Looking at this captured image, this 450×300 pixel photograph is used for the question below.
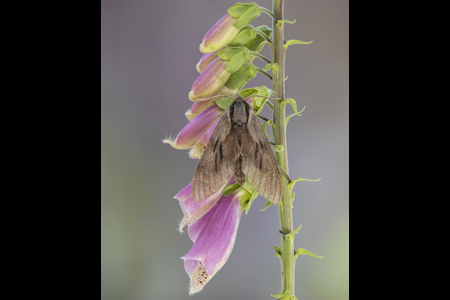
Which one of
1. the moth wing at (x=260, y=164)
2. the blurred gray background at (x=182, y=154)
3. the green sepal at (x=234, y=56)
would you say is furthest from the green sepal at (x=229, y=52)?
the blurred gray background at (x=182, y=154)

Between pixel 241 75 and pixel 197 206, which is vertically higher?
pixel 241 75

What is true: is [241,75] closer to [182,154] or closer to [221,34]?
[221,34]

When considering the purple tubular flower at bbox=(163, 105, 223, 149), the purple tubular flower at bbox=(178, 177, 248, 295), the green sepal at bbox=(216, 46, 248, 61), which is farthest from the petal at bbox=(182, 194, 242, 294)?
the green sepal at bbox=(216, 46, 248, 61)

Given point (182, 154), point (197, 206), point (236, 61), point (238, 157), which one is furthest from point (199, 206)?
point (182, 154)

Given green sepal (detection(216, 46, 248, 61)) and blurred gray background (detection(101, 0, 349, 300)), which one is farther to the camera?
blurred gray background (detection(101, 0, 349, 300))

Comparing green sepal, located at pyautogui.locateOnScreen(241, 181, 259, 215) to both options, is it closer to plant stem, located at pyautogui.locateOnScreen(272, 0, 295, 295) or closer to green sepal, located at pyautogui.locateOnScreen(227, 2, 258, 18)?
plant stem, located at pyautogui.locateOnScreen(272, 0, 295, 295)

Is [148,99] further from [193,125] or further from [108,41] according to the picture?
[193,125]

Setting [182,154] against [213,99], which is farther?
[182,154]
